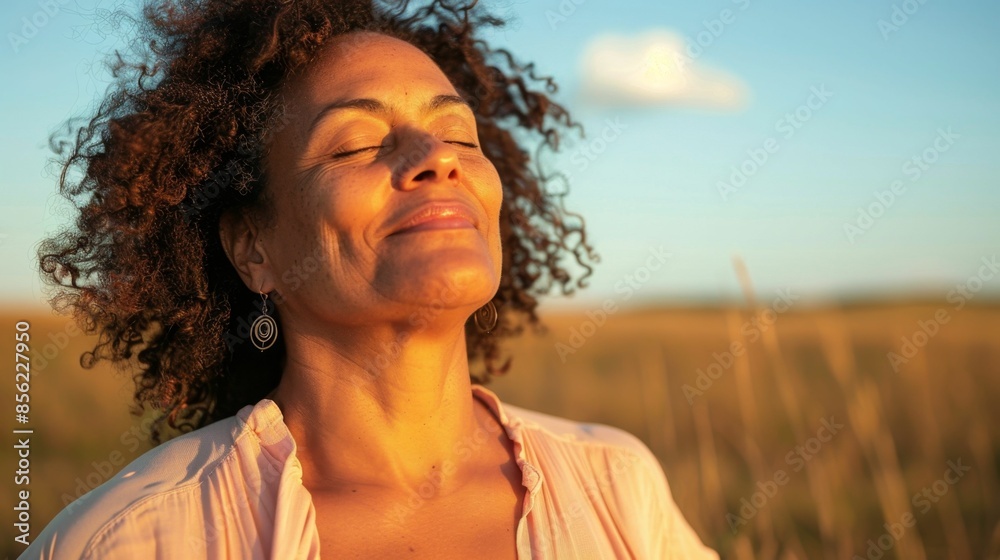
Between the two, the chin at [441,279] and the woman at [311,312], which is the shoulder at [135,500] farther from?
the chin at [441,279]

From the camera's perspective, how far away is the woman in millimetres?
2547

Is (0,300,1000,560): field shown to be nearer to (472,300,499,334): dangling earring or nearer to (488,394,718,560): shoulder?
(472,300,499,334): dangling earring

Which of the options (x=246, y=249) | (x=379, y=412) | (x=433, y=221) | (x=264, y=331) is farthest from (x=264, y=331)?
(x=433, y=221)

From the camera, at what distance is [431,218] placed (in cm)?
264

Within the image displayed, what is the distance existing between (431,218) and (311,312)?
52 cm

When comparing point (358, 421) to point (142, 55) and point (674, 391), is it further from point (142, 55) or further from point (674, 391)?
point (674, 391)

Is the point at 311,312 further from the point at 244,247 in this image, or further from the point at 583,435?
the point at 583,435

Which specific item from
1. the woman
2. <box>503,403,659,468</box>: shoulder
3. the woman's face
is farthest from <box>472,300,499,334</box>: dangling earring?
the woman's face

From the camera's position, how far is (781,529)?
18.3 feet

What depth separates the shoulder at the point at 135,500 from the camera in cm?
238

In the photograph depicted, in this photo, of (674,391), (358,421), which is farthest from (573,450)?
(674,391)

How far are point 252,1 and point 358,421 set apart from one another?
150 cm

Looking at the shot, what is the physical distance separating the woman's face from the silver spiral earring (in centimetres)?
12

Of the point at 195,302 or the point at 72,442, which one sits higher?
the point at 195,302
